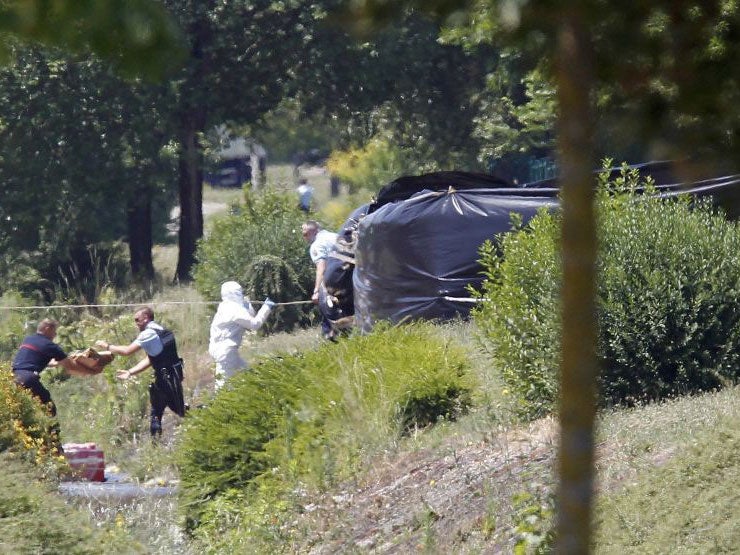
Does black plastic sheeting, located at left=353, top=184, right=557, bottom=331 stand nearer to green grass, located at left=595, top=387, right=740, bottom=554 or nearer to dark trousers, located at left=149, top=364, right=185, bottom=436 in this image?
dark trousers, located at left=149, top=364, right=185, bottom=436

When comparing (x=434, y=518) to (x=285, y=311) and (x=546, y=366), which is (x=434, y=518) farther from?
(x=285, y=311)

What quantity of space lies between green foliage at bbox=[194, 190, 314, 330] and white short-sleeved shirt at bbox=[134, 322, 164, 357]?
4042 mm

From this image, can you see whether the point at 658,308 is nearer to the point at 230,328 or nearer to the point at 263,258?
the point at 230,328

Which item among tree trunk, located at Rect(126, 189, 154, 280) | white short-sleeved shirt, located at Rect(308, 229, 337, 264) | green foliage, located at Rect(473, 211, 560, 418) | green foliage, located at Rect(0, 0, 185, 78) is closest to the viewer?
green foliage, located at Rect(0, 0, 185, 78)

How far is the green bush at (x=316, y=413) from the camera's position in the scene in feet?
28.2

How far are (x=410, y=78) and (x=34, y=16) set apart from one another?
18264 millimetres

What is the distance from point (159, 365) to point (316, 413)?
15.8ft

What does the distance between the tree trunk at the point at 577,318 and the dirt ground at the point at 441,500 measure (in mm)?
3217

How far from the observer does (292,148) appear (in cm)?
5094

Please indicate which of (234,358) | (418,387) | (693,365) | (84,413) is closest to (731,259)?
(693,365)

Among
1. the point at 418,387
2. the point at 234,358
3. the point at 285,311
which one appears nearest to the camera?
the point at 418,387

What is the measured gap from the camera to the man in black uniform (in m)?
13.3

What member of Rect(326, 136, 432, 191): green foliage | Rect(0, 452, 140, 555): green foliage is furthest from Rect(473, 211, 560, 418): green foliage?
Rect(326, 136, 432, 191): green foliage

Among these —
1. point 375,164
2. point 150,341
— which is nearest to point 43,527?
point 150,341
